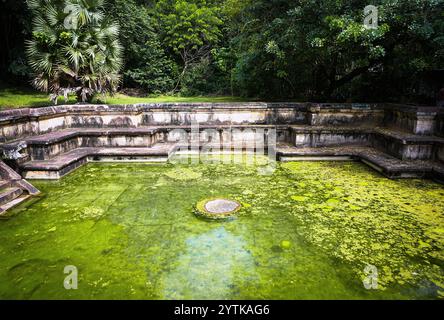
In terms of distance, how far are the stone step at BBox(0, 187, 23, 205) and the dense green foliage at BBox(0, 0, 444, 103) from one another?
14.8ft

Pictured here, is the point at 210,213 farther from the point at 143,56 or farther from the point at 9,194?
the point at 143,56

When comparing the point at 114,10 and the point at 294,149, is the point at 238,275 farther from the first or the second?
the point at 114,10

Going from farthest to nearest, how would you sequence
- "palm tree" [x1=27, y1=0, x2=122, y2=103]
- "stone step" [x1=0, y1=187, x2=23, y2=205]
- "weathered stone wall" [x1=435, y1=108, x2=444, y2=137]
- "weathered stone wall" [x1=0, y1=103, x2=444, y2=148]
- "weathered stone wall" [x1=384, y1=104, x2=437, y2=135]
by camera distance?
"palm tree" [x1=27, y1=0, x2=122, y2=103] → "weathered stone wall" [x1=0, y1=103, x2=444, y2=148] → "weathered stone wall" [x1=384, y1=104, x2=437, y2=135] → "weathered stone wall" [x1=435, y1=108, x2=444, y2=137] → "stone step" [x1=0, y1=187, x2=23, y2=205]

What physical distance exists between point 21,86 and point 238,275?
1534cm

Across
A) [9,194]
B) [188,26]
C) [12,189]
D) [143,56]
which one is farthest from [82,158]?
[188,26]

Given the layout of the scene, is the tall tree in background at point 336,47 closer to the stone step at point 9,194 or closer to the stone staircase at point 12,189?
the stone staircase at point 12,189

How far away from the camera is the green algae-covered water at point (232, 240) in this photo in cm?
271

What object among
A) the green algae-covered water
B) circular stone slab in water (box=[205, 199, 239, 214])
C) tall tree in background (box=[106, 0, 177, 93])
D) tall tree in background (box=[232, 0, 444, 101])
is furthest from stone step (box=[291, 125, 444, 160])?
tall tree in background (box=[106, 0, 177, 93])

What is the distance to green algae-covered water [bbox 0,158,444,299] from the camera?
8.87 feet

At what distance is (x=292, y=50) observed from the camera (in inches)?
300

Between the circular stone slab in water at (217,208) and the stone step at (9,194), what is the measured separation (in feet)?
9.19

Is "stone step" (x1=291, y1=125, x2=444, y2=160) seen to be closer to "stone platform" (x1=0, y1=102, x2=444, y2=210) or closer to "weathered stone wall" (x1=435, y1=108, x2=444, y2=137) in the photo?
"stone platform" (x1=0, y1=102, x2=444, y2=210)

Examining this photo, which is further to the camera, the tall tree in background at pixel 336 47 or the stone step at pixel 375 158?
the tall tree in background at pixel 336 47

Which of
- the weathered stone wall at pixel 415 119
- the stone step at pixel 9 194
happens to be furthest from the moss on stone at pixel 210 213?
the weathered stone wall at pixel 415 119
